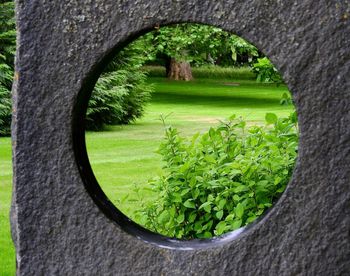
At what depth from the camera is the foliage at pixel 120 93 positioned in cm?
1228

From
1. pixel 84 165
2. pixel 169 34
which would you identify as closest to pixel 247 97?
pixel 169 34

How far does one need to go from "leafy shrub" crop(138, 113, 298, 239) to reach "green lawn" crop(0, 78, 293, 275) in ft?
1.28

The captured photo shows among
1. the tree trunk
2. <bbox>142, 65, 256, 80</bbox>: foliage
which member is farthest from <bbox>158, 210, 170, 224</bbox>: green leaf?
<bbox>142, 65, 256, 80</bbox>: foliage

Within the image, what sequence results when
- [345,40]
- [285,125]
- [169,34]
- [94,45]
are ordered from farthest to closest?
1. [169,34]
2. [285,125]
3. [94,45]
4. [345,40]

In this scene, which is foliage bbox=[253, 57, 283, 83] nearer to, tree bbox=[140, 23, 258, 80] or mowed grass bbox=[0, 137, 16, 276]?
mowed grass bbox=[0, 137, 16, 276]

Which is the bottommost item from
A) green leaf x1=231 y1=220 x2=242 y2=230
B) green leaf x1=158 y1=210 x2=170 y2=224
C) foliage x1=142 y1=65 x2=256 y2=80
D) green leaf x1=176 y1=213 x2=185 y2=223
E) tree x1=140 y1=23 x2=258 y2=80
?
green leaf x1=158 y1=210 x2=170 y2=224

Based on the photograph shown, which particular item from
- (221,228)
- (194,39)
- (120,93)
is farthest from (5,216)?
(194,39)

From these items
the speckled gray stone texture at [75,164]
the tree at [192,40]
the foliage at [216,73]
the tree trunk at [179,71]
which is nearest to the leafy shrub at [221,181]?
the speckled gray stone texture at [75,164]

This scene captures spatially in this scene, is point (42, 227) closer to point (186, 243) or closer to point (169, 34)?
point (186, 243)

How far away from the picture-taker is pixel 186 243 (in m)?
3.18

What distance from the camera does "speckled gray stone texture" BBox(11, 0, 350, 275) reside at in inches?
115

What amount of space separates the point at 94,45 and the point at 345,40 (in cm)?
95

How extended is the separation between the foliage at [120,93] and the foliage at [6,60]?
4.07ft

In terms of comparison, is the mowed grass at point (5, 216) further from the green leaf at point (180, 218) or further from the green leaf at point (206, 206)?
the green leaf at point (206, 206)
